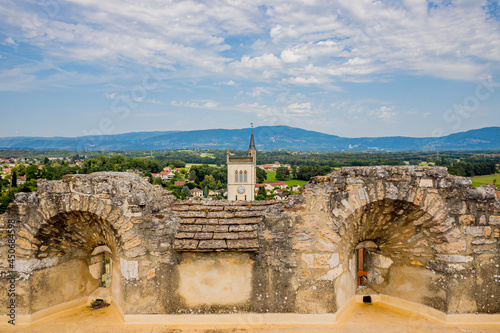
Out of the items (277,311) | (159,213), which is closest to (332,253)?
(277,311)

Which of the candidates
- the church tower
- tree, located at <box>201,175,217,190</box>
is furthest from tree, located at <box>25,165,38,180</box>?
the church tower

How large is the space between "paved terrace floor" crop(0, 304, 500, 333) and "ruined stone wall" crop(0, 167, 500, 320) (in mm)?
305

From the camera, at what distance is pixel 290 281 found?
6.35 metres

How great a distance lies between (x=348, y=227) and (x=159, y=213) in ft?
12.6

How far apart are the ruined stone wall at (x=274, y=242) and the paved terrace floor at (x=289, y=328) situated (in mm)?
305

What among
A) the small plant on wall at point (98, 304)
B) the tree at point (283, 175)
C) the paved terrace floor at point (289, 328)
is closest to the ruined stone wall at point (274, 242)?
the paved terrace floor at point (289, 328)

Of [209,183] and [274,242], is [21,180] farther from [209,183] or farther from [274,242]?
[274,242]

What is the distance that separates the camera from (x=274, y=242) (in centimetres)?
643

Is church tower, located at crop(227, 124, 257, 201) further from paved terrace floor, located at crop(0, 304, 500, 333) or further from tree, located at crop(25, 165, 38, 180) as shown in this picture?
paved terrace floor, located at crop(0, 304, 500, 333)

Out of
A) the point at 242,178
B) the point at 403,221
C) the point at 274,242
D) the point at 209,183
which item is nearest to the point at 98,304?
the point at 274,242

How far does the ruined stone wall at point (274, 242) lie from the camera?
618cm

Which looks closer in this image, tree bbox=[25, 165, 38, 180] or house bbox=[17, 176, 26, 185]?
tree bbox=[25, 165, 38, 180]

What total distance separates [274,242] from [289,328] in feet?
5.35

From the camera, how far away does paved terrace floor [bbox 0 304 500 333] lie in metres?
6.13
